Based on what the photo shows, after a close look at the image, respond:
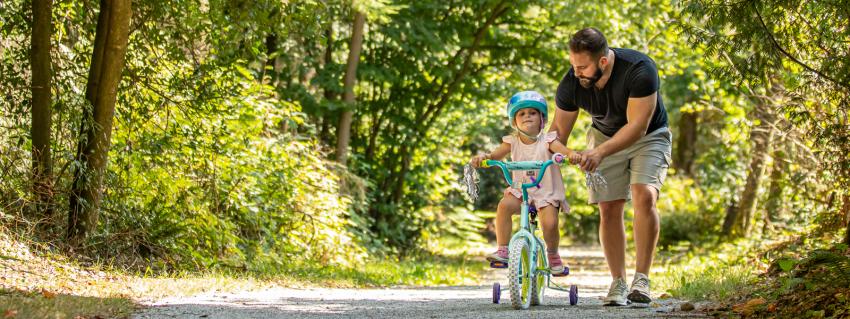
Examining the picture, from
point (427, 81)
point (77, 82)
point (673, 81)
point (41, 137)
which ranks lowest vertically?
point (41, 137)

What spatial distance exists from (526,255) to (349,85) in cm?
1011

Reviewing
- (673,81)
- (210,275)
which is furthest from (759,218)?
(210,275)

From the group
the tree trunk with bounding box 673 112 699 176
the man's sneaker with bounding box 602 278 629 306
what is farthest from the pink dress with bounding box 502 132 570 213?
the tree trunk with bounding box 673 112 699 176

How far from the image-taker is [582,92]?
23.9 ft

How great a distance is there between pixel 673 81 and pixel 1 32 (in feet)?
61.0

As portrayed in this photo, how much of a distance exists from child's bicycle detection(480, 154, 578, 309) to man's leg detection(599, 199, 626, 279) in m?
0.35

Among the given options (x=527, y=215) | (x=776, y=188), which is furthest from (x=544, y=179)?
(x=776, y=188)

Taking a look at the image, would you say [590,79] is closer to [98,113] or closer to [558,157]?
[558,157]

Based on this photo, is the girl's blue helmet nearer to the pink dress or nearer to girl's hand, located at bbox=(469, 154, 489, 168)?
the pink dress

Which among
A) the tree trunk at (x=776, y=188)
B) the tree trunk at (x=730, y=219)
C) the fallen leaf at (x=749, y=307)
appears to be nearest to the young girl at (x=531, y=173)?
the fallen leaf at (x=749, y=307)

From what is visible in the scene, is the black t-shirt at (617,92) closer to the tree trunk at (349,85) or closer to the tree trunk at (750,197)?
the tree trunk at (349,85)

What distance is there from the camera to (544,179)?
7.28m

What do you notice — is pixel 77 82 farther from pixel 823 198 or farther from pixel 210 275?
pixel 823 198

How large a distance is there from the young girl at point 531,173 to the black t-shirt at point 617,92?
202 millimetres
